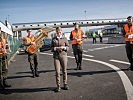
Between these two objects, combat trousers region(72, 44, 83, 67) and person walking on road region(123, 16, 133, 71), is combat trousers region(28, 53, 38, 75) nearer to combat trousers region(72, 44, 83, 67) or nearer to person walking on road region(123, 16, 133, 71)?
combat trousers region(72, 44, 83, 67)

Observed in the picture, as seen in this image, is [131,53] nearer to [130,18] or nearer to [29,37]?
[130,18]

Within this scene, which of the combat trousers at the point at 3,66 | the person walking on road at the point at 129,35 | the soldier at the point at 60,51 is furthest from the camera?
the person walking on road at the point at 129,35

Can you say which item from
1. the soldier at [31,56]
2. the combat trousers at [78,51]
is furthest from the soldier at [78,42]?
the soldier at [31,56]

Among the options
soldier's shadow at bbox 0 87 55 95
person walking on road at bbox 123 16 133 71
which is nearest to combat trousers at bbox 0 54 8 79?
soldier's shadow at bbox 0 87 55 95

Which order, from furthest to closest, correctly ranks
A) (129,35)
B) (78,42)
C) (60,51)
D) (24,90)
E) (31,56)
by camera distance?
(78,42), (31,56), (129,35), (24,90), (60,51)

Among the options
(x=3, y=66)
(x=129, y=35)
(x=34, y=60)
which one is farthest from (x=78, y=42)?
(x=3, y=66)

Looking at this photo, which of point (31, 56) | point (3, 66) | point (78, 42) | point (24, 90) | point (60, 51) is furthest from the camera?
point (78, 42)

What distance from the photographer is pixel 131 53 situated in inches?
437

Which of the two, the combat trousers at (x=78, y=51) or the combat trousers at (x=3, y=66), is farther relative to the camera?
the combat trousers at (x=78, y=51)

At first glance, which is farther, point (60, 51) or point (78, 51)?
point (78, 51)

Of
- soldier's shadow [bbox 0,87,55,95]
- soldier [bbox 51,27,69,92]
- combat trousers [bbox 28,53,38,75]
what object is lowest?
soldier's shadow [bbox 0,87,55,95]

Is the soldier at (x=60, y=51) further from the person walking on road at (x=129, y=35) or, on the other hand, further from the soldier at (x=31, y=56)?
the person walking on road at (x=129, y=35)

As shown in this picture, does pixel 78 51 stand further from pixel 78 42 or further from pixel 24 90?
Answer: pixel 24 90

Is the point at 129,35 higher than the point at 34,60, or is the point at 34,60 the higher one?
the point at 129,35
